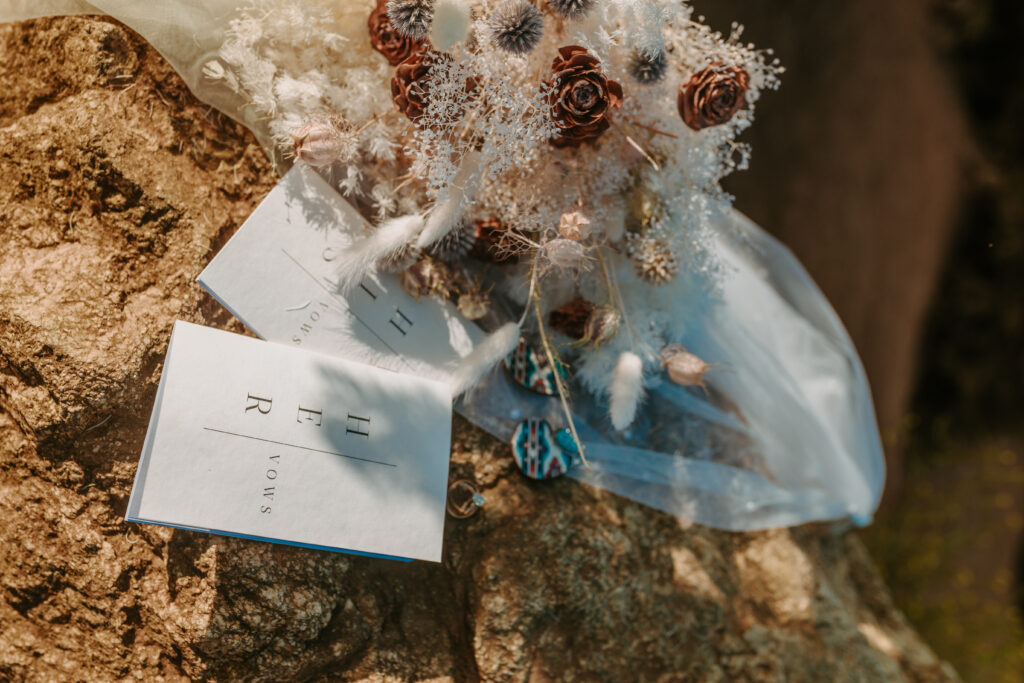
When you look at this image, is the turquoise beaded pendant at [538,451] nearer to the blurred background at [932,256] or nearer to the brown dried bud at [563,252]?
the brown dried bud at [563,252]

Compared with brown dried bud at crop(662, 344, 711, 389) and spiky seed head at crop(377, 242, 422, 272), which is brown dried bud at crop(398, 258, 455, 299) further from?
brown dried bud at crop(662, 344, 711, 389)

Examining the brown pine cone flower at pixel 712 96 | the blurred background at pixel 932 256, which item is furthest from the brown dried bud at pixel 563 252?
the blurred background at pixel 932 256

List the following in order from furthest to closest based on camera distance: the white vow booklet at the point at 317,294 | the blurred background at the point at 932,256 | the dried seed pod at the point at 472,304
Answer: the blurred background at the point at 932,256 → the dried seed pod at the point at 472,304 → the white vow booklet at the point at 317,294

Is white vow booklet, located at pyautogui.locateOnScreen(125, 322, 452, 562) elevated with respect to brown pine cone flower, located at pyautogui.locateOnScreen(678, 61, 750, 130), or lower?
lower

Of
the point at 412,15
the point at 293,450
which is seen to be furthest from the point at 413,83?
the point at 293,450

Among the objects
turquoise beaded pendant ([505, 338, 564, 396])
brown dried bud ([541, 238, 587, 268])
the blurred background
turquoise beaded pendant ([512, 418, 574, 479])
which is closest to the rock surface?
turquoise beaded pendant ([512, 418, 574, 479])

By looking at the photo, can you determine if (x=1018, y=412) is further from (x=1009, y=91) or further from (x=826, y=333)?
(x=826, y=333)

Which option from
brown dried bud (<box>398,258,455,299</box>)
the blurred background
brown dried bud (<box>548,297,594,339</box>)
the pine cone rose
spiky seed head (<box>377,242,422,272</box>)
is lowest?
the blurred background
